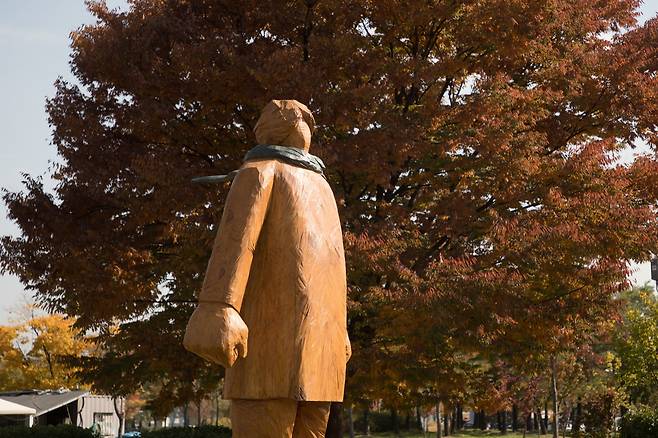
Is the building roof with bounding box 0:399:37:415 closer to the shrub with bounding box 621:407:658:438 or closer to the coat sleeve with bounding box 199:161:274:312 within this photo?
the shrub with bounding box 621:407:658:438

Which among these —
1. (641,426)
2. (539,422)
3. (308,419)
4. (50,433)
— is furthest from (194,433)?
(539,422)

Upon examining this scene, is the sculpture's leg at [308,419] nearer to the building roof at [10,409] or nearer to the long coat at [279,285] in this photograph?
the long coat at [279,285]

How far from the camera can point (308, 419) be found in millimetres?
4105

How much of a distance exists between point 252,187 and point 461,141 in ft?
24.2

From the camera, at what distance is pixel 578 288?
1096 cm

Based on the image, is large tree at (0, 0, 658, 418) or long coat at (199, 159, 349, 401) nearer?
long coat at (199, 159, 349, 401)

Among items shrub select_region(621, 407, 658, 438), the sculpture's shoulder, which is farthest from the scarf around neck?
shrub select_region(621, 407, 658, 438)

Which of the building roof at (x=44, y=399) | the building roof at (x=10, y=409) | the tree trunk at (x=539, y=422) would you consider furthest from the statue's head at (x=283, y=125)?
the tree trunk at (x=539, y=422)

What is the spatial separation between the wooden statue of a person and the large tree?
18.2ft

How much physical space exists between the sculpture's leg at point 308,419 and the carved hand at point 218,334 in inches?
18.9

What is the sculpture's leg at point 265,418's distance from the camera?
3906 mm

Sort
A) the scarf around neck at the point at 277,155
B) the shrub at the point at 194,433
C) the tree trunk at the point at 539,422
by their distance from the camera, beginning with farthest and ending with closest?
the tree trunk at the point at 539,422 < the shrub at the point at 194,433 < the scarf around neck at the point at 277,155

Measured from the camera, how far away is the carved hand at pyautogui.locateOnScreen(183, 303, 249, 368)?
12.2 ft

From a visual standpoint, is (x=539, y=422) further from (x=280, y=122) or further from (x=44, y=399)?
(x=280, y=122)
